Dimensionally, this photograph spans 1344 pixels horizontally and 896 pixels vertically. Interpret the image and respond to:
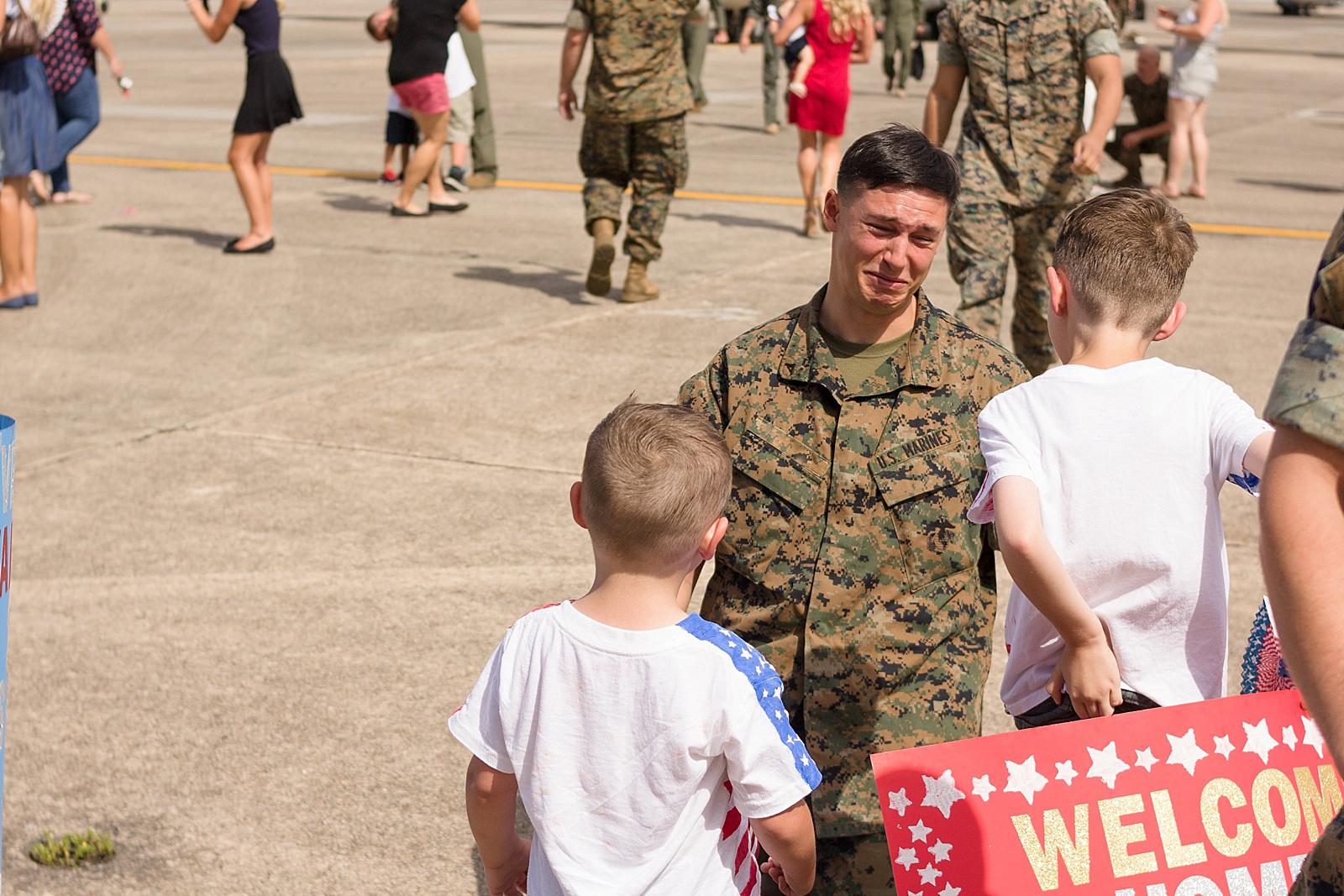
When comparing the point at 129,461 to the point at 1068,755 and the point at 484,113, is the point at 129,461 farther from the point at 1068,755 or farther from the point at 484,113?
the point at 484,113

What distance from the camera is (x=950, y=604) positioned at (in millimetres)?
2664

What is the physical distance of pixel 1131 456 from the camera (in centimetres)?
234

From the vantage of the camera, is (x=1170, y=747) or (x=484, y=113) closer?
(x=1170, y=747)

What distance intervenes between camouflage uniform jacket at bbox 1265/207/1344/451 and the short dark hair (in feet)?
4.13

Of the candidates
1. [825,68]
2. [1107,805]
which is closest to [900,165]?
[1107,805]

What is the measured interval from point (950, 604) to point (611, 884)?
0.93 m

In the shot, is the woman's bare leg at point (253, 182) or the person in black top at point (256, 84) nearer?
the person in black top at point (256, 84)

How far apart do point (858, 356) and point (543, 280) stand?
22.0ft

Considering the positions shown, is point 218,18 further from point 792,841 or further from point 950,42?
point 792,841

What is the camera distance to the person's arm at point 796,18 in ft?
33.5

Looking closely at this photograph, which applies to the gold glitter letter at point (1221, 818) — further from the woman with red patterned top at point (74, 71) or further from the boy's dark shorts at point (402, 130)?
the boy's dark shorts at point (402, 130)

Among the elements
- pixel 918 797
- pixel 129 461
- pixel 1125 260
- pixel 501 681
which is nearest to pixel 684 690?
pixel 501 681

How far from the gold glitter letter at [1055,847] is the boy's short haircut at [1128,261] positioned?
31.3 inches

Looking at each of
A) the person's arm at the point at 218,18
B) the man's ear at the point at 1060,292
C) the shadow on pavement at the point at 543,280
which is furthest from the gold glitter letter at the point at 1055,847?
the person's arm at the point at 218,18
